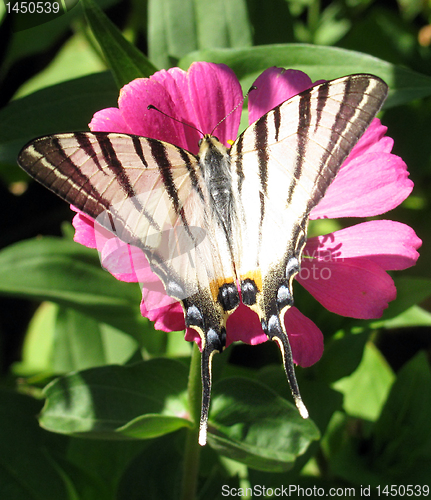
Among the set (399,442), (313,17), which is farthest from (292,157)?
(313,17)

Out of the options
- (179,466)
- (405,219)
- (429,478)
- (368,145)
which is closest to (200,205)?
(368,145)

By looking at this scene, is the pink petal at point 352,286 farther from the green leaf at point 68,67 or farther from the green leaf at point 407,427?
the green leaf at point 68,67

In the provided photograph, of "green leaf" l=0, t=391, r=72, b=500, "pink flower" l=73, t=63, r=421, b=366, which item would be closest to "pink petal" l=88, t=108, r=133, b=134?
"pink flower" l=73, t=63, r=421, b=366

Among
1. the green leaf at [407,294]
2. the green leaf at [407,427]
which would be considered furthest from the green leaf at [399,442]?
the green leaf at [407,294]

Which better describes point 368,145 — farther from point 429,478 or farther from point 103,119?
point 429,478

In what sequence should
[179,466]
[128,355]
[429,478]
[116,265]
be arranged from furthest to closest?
[128,355]
[429,478]
[179,466]
[116,265]
